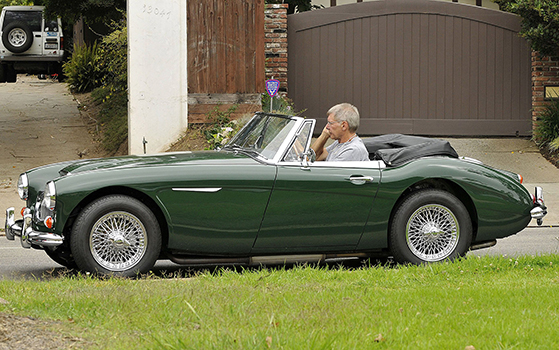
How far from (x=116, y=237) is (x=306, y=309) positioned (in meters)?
2.03

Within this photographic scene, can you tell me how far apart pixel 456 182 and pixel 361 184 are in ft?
2.91

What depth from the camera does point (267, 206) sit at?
608 centimetres

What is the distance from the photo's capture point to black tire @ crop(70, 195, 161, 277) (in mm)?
5766

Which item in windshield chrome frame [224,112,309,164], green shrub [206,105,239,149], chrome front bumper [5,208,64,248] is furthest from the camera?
green shrub [206,105,239,149]

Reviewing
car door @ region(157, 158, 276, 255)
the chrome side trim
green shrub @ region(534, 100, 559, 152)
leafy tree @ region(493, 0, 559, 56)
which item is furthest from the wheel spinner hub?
the chrome side trim

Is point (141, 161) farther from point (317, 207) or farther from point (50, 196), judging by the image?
point (317, 207)

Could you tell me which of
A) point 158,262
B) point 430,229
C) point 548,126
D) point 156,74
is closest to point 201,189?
point 158,262

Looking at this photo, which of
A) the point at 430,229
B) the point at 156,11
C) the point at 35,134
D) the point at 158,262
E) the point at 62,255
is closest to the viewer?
the point at 62,255

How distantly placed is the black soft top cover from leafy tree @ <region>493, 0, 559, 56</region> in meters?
7.43

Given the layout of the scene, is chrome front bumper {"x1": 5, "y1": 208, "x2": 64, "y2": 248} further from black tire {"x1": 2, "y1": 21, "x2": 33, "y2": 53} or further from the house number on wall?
black tire {"x1": 2, "y1": 21, "x2": 33, "y2": 53}

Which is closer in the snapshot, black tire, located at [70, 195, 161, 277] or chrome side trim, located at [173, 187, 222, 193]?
black tire, located at [70, 195, 161, 277]

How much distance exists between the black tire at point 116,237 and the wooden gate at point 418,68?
31.3 ft

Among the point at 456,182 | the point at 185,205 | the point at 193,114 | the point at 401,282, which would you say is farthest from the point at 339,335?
the point at 193,114

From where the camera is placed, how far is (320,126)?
15.2 meters
